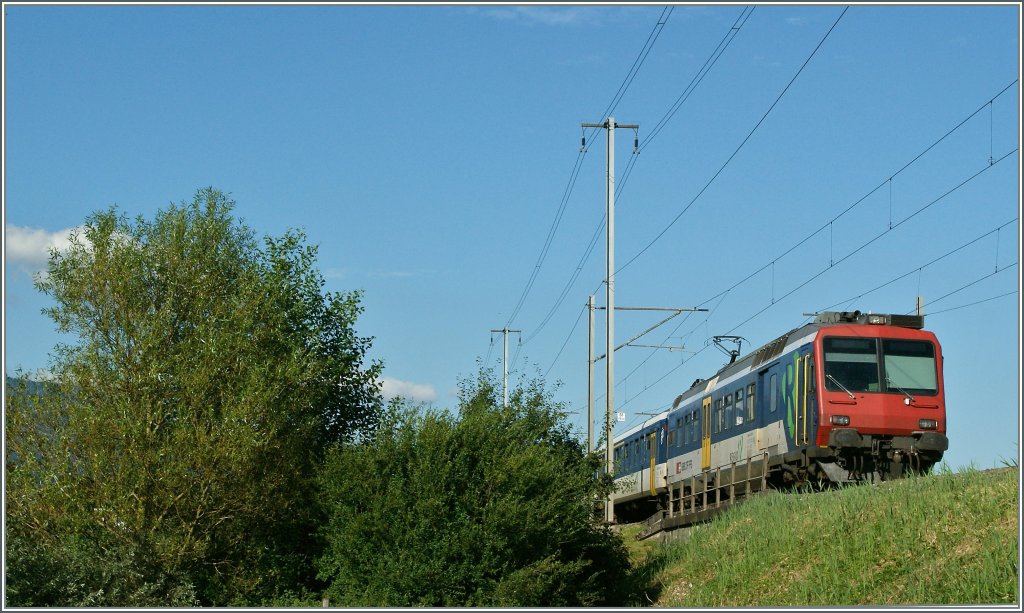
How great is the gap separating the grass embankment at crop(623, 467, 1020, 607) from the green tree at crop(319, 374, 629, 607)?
2.79 meters

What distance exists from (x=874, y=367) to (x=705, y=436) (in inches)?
350

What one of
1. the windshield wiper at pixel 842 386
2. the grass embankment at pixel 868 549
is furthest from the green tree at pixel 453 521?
the windshield wiper at pixel 842 386

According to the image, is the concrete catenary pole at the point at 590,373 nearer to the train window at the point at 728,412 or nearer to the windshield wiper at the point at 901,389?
the train window at the point at 728,412

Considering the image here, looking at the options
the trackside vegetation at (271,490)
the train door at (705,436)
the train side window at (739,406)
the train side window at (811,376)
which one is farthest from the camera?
the train door at (705,436)

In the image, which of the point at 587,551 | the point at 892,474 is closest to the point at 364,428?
the point at 587,551

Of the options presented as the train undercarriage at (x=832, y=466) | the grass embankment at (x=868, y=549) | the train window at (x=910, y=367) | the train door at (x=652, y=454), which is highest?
the train window at (x=910, y=367)

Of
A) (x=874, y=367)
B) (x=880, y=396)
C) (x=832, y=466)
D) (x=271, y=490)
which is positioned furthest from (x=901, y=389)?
(x=271, y=490)

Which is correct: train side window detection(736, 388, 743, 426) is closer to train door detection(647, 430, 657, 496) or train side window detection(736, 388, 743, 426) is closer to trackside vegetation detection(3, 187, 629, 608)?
trackside vegetation detection(3, 187, 629, 608)

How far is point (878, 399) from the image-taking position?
24859mm

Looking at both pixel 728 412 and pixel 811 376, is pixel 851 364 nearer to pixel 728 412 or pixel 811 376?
pixel 811 376

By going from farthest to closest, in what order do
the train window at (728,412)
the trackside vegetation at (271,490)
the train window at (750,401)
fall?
the train window at (728,412)
the train window at (750,401)
the trackside vegetation at (271,490)

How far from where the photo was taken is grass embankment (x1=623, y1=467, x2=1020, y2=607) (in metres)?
17.0

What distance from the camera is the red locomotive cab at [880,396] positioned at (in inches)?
971

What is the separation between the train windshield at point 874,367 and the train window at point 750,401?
13.3 feet
